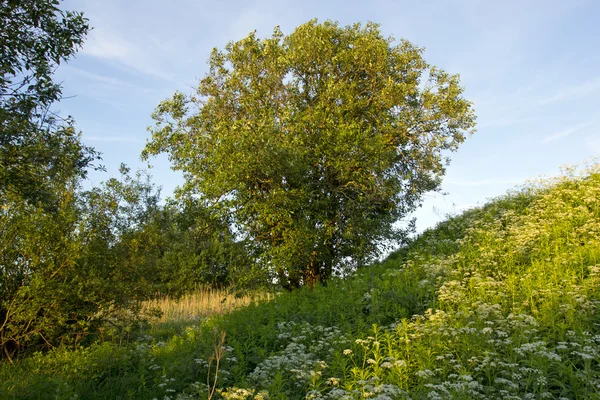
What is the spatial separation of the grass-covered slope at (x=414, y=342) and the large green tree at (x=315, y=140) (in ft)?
9.48

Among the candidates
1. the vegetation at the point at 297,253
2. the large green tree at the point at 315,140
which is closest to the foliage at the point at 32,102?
the vegetation at the point at 297,253

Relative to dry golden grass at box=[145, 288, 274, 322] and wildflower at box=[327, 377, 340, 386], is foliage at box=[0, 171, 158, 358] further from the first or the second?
A: wildflower at box=[327, 377, 340, 386]

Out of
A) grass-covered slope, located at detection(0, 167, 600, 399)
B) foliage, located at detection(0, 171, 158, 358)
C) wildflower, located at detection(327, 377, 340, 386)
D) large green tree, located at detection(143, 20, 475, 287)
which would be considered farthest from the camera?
large green tree, located at detection(143, 20, 475, 287)

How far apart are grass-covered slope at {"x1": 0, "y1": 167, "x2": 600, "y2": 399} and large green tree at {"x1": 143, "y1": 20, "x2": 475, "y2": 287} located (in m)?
2.89

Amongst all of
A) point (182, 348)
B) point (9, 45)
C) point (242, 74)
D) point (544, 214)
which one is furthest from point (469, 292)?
point (242, 74)

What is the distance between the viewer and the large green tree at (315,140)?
16.1 m

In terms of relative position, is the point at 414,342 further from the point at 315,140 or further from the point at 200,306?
the point at 200,306

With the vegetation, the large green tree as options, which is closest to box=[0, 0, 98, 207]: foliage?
the vegetation

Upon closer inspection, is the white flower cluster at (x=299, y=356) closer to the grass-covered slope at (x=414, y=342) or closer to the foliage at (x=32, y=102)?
the grass-covered slope at (x=414, y=342)

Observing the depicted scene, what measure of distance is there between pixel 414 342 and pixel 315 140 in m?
10.4

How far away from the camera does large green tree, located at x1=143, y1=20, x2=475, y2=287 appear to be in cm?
1609

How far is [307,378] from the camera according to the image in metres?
7.46

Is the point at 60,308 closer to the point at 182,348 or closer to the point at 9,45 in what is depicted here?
the point at 182,348

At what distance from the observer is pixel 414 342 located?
8.03 meters
